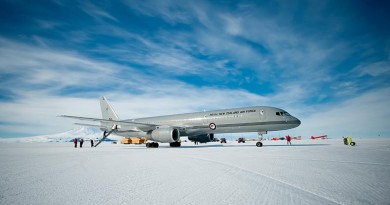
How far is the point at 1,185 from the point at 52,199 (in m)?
2.26

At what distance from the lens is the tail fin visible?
120 ft

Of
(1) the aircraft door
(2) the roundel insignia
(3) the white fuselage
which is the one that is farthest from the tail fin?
(1) the aircraft door

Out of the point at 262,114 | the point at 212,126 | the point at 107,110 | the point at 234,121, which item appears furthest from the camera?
the point at 107,110

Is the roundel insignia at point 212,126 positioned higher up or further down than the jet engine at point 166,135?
higher up

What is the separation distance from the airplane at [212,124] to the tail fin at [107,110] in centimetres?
562

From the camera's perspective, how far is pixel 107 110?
37.2 metres

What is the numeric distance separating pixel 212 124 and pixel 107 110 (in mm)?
21197

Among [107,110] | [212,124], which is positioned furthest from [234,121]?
[107,110]

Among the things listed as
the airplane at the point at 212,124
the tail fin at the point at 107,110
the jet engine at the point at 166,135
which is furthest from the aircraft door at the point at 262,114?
the tail fin at the point at 107,110

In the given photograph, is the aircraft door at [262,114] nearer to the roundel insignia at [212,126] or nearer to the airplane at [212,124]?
the airplane at [212,124]

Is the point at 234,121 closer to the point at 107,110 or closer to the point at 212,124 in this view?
the point at 212,124

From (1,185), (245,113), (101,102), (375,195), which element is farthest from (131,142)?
(375,195)

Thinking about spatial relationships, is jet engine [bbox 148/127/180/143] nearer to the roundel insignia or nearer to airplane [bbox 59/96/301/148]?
airplane [bbox 59/96/301/148]

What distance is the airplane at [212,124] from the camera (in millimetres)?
22703
